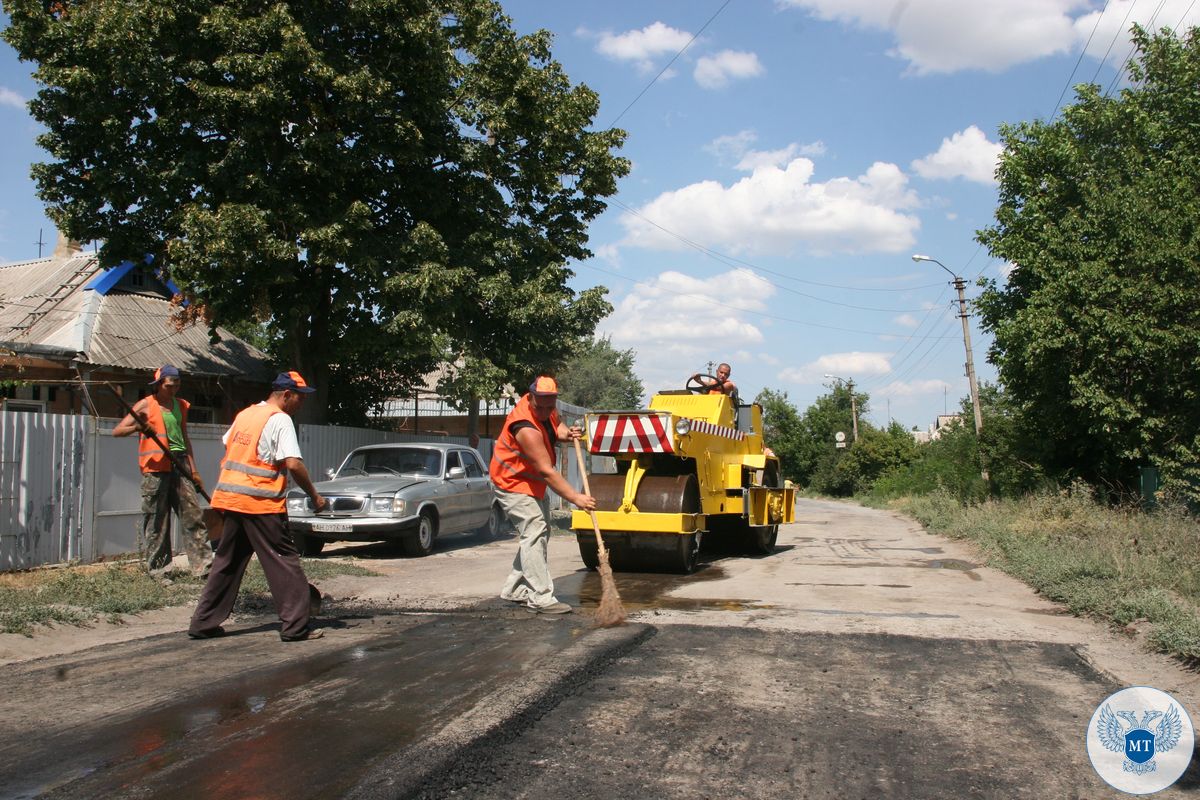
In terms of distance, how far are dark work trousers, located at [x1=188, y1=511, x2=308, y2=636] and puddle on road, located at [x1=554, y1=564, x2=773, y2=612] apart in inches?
100

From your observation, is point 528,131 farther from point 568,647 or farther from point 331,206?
point 568,647

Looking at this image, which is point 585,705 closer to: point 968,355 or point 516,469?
point 516,469

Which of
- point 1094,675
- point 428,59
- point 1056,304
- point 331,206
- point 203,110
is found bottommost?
point 1094,675

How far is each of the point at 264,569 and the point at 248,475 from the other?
2.12 ft

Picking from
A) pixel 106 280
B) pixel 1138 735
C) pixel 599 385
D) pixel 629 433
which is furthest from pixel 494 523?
pixel 599 385

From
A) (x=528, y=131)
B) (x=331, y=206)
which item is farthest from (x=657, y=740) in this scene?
(x=528, y=131)

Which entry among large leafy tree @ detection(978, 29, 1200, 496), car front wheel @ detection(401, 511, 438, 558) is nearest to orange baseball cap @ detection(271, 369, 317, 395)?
car front wheel @ detection(401, 511, 438, 558)

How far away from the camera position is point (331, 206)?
16.2 meters

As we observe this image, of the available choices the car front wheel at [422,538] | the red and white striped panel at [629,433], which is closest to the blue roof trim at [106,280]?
the car front wheel at [422,538]

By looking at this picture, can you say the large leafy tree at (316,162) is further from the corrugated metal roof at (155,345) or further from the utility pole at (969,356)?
the utility pole at (969,356)

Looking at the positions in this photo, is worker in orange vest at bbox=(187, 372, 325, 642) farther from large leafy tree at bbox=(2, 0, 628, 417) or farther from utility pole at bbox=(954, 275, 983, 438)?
utility pole at bbox=(954, 275, 983, 438)

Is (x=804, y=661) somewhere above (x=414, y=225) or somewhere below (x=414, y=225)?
below

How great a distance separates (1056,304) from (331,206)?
12622 mm

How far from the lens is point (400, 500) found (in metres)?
12.2
